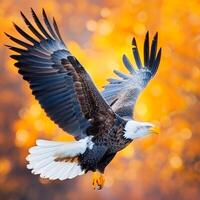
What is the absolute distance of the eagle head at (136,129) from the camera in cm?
267

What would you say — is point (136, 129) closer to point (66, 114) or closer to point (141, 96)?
point (66, 114)

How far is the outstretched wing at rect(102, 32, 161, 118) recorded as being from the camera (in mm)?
3140

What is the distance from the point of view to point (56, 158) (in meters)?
2.80

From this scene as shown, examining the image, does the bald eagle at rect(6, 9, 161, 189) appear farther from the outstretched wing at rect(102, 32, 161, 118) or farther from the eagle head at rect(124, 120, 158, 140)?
the outstretched wing at rect(102, 32, 161, 118)

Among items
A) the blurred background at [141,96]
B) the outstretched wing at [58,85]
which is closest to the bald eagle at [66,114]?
the outstretched wing at [58,85]

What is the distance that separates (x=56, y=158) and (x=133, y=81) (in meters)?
0.82

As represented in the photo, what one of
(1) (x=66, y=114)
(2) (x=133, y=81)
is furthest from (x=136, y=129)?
(2) (x=133, y=81)

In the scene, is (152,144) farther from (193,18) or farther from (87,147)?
(87,147)

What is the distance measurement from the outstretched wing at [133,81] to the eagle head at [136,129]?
340 mm

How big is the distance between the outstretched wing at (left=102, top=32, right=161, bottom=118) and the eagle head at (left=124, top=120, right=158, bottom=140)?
34cm

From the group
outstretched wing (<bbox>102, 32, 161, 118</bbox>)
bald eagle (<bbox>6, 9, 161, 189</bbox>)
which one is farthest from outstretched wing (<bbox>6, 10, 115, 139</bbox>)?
outstretched wing (<bbox>102, 32, 161, 118</bbox>)

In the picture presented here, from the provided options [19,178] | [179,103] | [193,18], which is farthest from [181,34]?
[19,178]

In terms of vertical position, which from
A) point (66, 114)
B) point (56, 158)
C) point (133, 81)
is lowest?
point (56, 158)

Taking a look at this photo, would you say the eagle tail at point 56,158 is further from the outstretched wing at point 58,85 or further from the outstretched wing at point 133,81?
the outstretched wing at point 133,81
